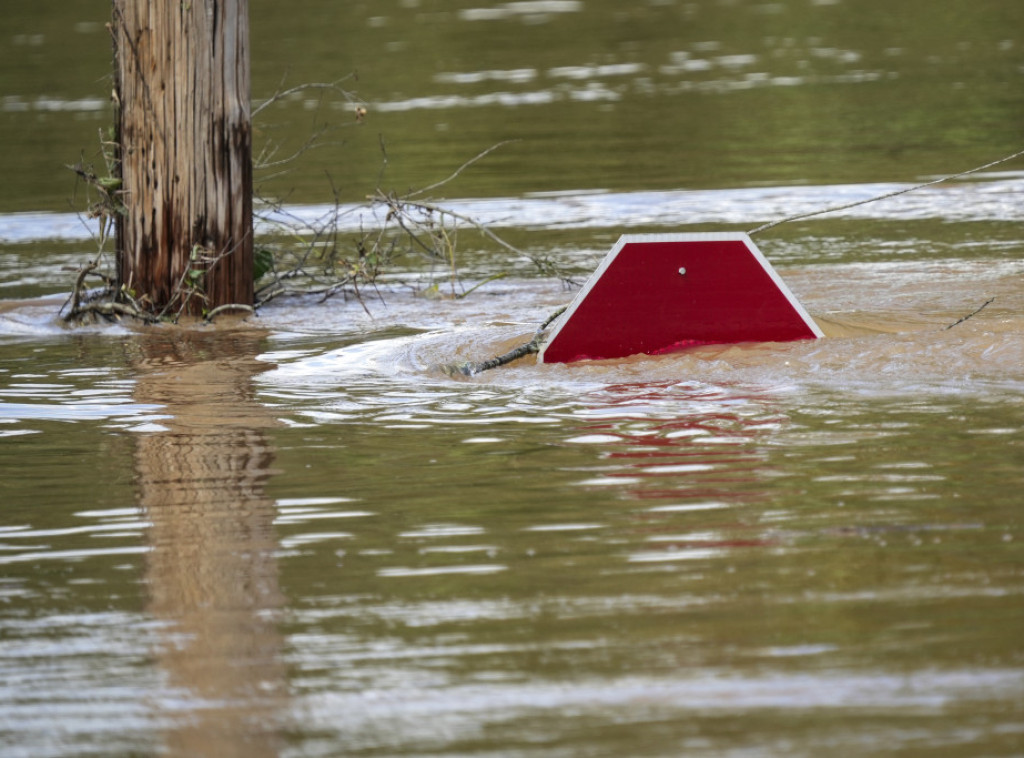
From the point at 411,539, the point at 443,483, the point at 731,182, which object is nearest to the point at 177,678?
the point at 411,539

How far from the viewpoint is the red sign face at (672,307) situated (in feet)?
21.9

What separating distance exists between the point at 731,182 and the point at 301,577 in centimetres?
816

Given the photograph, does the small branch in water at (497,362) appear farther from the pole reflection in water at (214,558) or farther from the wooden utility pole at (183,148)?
the wooden utility pole at (183,148)

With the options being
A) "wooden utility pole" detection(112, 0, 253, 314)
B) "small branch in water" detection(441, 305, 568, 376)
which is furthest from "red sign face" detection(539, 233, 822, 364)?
"wooden utility pole" detection(112, 0, 253, 314)

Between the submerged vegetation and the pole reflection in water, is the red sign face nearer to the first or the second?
the submerged vegetation

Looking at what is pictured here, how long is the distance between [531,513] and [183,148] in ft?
13.6

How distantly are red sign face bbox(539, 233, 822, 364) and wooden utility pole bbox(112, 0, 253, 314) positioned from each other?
2.35 m

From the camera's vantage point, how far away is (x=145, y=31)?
26.9ft

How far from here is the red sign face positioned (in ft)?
21.9

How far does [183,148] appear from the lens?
825 cm

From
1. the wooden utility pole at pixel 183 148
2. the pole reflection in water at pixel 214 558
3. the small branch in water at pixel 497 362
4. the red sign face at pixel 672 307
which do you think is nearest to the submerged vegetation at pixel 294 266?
the wooden utility pole at pixel 183 148

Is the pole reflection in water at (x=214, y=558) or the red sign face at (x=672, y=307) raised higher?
the red sign face at (x=672, y=307)

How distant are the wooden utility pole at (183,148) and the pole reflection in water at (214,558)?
1322 mm

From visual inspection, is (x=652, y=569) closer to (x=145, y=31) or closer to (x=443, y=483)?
(x=443, y=483)
